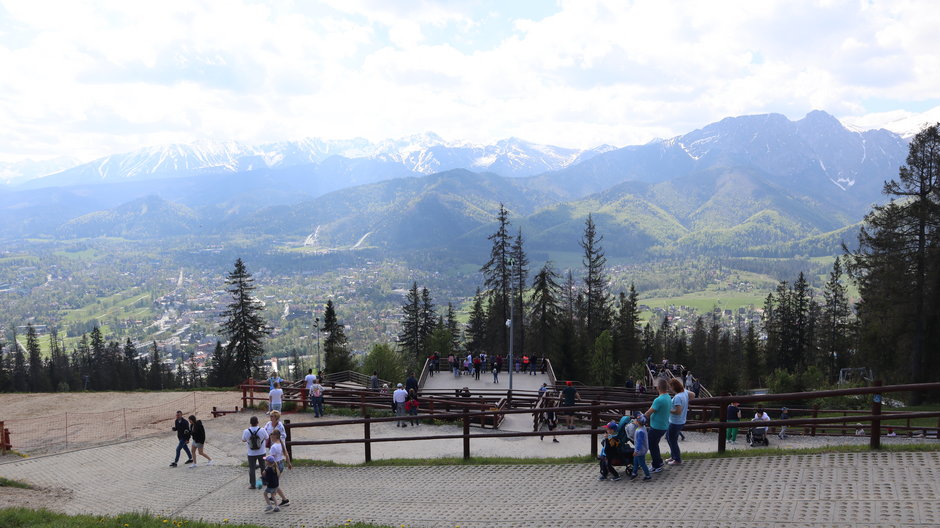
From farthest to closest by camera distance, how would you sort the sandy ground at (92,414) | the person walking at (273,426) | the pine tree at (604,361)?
the pine tree at (604,361) < the sandy ground at (92,414) < the person walking at (273,426)

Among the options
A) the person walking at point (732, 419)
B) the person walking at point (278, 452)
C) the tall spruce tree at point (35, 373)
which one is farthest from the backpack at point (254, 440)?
the tall spruce tree at point (35, 373)

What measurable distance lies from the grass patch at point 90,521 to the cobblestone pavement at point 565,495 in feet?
2.01

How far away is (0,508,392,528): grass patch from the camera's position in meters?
8.94

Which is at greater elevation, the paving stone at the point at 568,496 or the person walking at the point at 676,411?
the person walking at the point at 676,411

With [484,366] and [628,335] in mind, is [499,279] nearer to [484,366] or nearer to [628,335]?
[484,366]

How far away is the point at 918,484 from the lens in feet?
24.3

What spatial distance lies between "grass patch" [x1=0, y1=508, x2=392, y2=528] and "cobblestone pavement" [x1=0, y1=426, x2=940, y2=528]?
611mm

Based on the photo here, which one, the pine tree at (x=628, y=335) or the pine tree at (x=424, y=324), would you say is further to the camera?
the pine tree at (x=424, y=324)

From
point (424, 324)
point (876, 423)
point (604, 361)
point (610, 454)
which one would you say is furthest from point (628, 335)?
point (610, 454)

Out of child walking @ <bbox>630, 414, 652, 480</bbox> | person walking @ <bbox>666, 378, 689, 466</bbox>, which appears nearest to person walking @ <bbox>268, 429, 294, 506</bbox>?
child walking @ <bbox>630, 414, 652, 480</bbox>

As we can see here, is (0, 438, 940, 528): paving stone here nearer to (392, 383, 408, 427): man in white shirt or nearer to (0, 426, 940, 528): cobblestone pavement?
(0, 426, 940, 528): cobblestone pavement

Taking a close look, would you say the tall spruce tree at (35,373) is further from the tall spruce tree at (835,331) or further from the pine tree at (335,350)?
the tall spruce tree at (835,331)

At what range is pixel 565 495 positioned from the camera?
8969 millimetres

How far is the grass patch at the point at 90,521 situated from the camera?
894 cm
